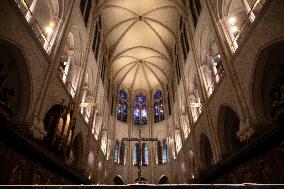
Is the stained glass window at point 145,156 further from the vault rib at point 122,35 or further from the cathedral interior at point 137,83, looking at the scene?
the vault rib at point 122,35

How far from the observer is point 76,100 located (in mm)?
14008

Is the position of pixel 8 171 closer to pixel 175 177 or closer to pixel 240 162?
pixel 240 162

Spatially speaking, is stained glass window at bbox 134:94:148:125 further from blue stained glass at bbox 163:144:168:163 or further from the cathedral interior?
blue stained glass at bbox 163:144:168:163

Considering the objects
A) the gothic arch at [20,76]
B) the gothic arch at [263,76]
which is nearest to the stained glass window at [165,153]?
the gothic arch at [263,76]

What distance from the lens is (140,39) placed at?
26078 millimetres

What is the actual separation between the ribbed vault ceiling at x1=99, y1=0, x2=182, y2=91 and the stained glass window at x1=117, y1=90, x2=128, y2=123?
1.32 m

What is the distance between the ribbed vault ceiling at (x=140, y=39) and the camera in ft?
72.8

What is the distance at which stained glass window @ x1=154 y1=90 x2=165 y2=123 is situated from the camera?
30359mm

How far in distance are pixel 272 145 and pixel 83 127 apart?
39.4 feet

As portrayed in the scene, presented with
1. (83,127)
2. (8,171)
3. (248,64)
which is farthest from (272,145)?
(83,127)

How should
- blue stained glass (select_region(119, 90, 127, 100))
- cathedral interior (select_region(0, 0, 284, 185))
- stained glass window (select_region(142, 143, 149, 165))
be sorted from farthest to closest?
blue stained glass (select_region(119, 90, 127, 100)), stained glass window (select_region(142, 143, 149, 165)), cathedral interior (select_region(0, 0, 284, 185))

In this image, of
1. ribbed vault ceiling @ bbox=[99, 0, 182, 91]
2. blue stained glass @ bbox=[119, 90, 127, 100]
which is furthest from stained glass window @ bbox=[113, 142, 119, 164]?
ribbed vault ceiling @ bbox=[99, 0, 182, 91]

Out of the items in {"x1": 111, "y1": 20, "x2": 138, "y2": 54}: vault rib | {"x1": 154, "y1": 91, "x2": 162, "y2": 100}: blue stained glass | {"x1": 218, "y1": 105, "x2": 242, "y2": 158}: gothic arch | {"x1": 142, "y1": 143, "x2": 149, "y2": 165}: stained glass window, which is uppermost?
{"x1": 111, "y1": 20, "x2": 138, "y2": 54}: vault rib

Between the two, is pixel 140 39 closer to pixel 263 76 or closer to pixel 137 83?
pixel 137 83
